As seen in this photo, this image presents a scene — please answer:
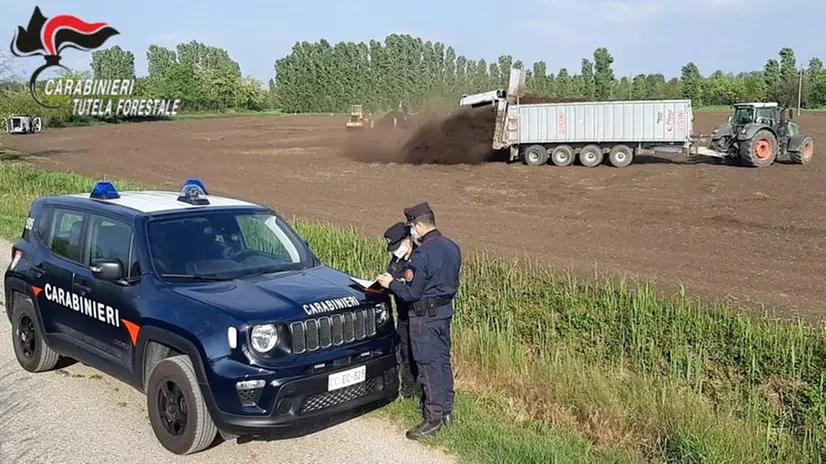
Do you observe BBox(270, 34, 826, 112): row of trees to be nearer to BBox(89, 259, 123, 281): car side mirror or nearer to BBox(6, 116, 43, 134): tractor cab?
BBox(6, 116, 43, 134): tractor cab

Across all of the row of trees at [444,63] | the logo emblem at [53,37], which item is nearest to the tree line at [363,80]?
the row of trees at [444,63]

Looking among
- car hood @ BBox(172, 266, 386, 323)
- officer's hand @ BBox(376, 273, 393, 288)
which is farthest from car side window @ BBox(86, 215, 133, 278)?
officer's hand @ BBox(376, 273, 393, 288)

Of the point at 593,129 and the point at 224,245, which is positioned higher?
the point at 593,129

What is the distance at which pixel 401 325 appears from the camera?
634 centimetres

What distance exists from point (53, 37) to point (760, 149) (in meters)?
34.5

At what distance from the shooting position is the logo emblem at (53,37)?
39.2 metres

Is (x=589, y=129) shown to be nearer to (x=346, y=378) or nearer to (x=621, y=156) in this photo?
(x=621, y=156)

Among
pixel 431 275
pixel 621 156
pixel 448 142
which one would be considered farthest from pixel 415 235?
pixel 448 142

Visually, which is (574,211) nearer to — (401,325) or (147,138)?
(401,325)

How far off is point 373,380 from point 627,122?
1133 inches

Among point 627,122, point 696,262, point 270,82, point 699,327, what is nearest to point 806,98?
point 627,122

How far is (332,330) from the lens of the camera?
5.33 m

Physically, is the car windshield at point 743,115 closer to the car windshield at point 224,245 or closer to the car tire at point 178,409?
the car windshield at point 224,245

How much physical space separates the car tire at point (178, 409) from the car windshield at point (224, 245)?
0.75m
